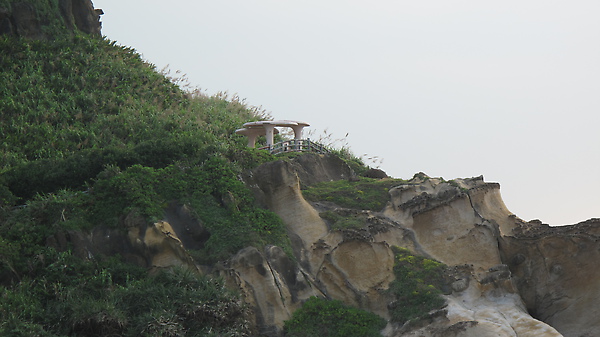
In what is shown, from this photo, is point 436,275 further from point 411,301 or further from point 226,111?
point 226,111

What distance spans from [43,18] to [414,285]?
32636 mm

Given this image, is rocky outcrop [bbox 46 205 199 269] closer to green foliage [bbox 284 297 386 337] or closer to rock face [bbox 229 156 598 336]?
rock face [bbox 229 156 598 336]

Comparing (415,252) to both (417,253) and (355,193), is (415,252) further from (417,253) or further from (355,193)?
(355,193)

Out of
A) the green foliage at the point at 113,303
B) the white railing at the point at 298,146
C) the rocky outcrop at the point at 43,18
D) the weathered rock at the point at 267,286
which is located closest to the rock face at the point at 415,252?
the weathered rock at the point at 267,286

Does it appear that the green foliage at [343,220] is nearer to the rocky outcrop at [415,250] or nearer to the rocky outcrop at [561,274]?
the rocky outcrop at [415,250]

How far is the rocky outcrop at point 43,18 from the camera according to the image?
49.6 m

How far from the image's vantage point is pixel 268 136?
38.8 m

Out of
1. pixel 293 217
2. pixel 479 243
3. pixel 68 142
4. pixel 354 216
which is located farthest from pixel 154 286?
pixel 68 142

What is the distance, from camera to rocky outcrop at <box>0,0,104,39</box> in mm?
49625

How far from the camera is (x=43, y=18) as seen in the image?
168 ft

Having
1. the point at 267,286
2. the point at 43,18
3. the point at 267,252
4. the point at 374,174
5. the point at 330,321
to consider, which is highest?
the point at 43,18

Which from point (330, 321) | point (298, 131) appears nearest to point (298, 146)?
point (298, 131)

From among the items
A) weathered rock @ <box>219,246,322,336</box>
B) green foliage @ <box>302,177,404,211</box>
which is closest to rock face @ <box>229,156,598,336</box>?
weathered rock @ <box>219,246,322,336</box>

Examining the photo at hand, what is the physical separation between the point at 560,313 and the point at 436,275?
4607mm
